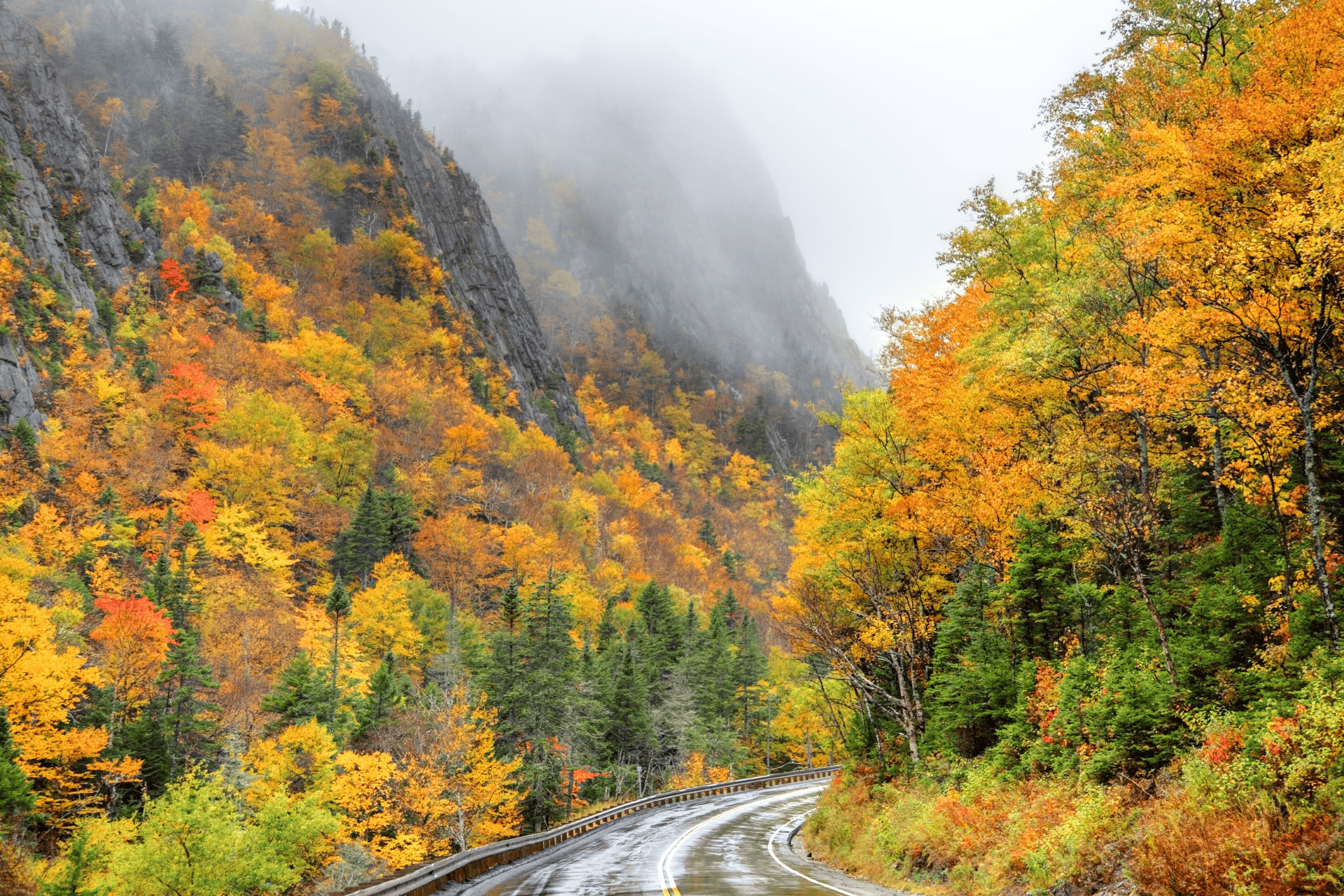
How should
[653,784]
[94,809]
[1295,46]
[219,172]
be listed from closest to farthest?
1. [1295,46]
2. [94,809]
3. [653,784]
4. [219,172]

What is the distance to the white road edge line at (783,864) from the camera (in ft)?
44.2

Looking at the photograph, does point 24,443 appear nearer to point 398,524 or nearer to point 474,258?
point 398,524

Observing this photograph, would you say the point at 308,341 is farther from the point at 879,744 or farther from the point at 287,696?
the point at 879,744

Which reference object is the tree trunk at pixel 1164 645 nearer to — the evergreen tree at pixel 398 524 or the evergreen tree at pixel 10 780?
the evergreen tree at pixel 10 780

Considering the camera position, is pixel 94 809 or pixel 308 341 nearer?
pixel 94 809

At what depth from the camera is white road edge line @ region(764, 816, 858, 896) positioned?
1346 cm

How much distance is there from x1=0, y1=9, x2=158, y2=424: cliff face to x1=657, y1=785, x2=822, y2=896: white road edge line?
188 feet

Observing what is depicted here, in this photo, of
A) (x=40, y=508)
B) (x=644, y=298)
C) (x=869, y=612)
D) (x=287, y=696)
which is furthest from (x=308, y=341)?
(x=644, y=298)

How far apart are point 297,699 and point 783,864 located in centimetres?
2251

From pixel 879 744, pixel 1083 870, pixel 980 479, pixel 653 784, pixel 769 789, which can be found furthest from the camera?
pixel 653 784

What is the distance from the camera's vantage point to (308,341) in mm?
72875

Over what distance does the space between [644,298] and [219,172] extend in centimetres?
10083

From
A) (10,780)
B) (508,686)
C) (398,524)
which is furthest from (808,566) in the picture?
(398,524)

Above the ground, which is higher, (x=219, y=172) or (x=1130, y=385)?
(x=219, y=172)
